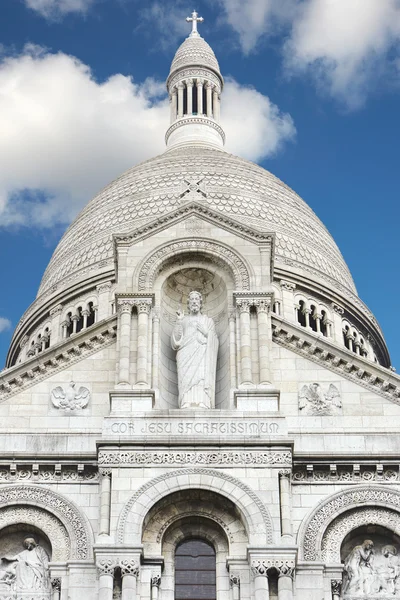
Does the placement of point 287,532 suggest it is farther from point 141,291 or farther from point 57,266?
point 57,266

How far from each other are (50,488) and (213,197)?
2837 centimetres

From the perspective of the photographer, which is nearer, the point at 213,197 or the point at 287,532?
the point at 287,532

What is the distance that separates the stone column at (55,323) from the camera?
51562 millimetres

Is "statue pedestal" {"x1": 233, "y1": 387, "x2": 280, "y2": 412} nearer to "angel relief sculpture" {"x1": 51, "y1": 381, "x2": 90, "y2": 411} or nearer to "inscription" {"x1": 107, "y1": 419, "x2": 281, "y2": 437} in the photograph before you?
"inscription" {"x1": 107, "y1": 419, "x2": 281, "y2": 437}

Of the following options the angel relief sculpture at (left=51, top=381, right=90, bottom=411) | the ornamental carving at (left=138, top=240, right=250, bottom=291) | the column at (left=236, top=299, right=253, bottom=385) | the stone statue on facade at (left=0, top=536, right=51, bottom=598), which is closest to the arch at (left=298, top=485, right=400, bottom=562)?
the column at (left=236, top=299, right=253, bottom=385)

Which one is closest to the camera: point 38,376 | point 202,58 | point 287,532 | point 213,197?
point 287,532

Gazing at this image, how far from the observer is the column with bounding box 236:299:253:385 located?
30.7 meters

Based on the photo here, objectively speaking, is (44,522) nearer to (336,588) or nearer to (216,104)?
(336,588)

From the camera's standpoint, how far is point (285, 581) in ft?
89.7

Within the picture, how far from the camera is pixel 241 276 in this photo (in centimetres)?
3256

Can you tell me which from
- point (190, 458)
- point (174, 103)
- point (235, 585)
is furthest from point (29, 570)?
point (174, 103)

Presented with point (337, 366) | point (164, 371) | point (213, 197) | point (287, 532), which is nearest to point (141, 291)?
point (164, 371)

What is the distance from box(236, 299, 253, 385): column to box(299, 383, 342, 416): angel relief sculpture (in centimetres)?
144

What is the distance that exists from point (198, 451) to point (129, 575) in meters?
3.22
